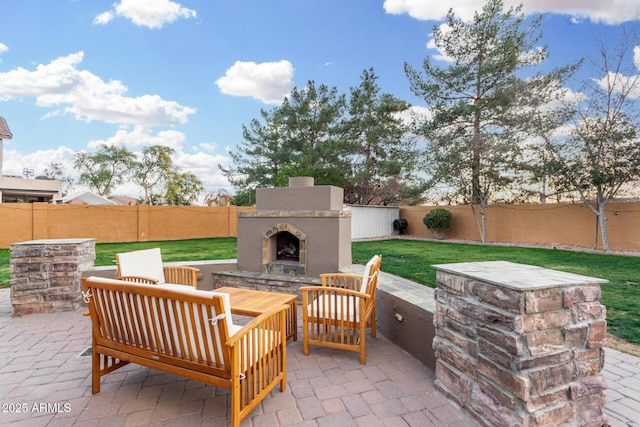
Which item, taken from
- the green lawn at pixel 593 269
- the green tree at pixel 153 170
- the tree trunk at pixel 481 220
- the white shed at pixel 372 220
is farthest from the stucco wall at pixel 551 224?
the green tree at pixel 153 170

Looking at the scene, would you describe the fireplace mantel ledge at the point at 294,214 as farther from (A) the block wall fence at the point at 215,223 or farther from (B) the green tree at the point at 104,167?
(B) the green tree at the point at 104,167

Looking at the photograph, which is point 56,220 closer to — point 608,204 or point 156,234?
point 156,234

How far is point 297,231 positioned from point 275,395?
3058 mm

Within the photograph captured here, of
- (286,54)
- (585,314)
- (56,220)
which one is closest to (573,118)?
(286,54)

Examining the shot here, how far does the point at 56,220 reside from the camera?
11133 mm

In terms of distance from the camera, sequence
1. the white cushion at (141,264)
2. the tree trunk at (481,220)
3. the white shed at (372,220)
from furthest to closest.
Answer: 1. the white shed at (372,220)
2. the tree trunk at (481,220)
3. the white cushion at (141,264)

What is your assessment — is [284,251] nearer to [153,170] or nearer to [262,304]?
[262,304]

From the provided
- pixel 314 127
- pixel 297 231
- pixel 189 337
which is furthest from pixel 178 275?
pixel 314 127

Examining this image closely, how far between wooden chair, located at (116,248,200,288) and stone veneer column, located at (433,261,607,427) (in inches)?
133

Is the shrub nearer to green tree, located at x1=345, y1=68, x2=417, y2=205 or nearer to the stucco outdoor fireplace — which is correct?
green tree, located at x1=345, y1=68, x2=417, y2=205

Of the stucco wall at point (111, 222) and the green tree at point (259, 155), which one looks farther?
the green tree at point (259, 155)

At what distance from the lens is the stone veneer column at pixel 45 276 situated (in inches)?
159

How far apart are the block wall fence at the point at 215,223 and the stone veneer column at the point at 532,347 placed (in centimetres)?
1055

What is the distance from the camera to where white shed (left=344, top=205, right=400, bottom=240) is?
12922 millimetres
